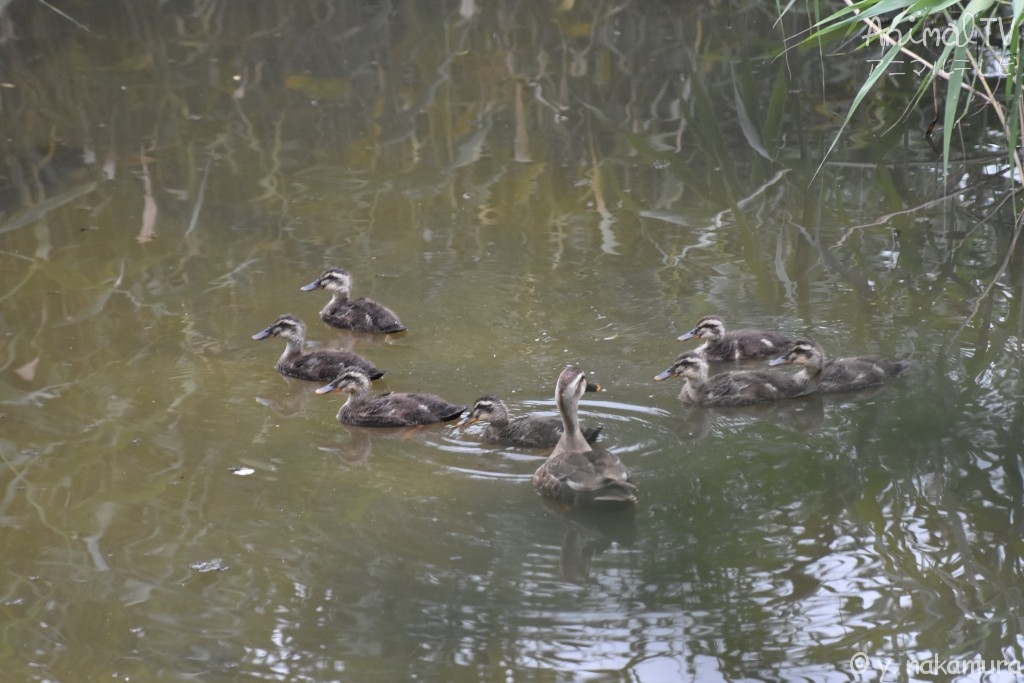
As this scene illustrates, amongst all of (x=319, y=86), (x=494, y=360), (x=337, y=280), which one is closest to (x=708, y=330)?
(x=494, y=360)

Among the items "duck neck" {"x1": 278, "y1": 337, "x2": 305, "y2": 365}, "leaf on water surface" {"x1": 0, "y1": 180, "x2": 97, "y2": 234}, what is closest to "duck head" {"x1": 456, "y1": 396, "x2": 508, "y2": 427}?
"duck neck" {"x1": 278, "y1": 337, "x2": 305, "y2": 365}

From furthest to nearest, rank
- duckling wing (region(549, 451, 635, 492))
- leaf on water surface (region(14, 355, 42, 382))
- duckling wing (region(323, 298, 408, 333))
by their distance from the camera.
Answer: duckling wing (region(323, 298, 408, 333)), leaf on water surface (region(14, 355, 42, 382)), duckling wing (region(549, 451, 635, 492))

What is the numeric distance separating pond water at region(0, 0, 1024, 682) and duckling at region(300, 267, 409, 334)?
85 mm

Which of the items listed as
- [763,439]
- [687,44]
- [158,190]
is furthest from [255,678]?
[687,44]

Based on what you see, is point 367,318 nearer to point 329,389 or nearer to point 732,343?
point 329,389

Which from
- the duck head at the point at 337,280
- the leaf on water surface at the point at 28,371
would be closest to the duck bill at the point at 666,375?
the duck head at the point at 337,280

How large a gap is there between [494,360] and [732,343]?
112 centimetres

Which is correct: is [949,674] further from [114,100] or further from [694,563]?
[114,100]

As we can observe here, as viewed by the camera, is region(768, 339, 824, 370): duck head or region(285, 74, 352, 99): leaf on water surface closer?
region(768, 339, 824, 370): duck head

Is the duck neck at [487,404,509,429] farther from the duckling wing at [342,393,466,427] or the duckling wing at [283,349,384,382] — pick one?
the duckling wing at [283,349,384,382]

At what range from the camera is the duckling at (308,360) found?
6.27 metres

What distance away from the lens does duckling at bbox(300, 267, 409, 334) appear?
667 centimetres

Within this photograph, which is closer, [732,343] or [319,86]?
[732,343]

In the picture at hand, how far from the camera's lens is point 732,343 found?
6.37 metres
